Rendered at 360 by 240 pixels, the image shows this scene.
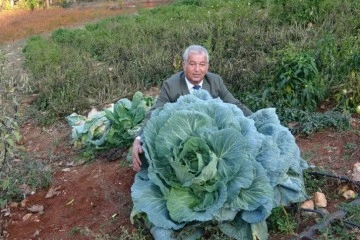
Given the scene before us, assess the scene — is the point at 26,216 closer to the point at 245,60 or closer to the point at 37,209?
the point at 37,209

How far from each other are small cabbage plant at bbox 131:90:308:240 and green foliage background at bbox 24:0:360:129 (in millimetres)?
1673

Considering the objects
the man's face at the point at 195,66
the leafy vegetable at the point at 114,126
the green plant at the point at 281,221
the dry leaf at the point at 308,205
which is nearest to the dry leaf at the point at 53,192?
the leafy vegetable at the point at 114,126

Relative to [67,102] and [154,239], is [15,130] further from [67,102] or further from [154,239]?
[67,102]

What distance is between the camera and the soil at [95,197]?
3.28 m

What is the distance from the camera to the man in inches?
133

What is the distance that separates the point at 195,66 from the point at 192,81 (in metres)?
0.14

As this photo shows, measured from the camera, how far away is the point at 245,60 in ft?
19.4

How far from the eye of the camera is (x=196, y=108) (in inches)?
115

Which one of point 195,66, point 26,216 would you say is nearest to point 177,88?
point 195,66

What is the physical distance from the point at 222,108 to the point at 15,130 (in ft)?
5.18

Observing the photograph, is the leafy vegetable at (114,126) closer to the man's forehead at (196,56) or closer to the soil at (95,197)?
the soil at (95,197)

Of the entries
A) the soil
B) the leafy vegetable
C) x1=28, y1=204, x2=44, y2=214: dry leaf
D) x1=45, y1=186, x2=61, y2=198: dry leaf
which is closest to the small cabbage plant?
the soil

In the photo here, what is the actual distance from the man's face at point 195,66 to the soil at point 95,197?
3.20ft

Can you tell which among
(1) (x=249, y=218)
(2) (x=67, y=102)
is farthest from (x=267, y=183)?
(2) (x=67, y=102)
